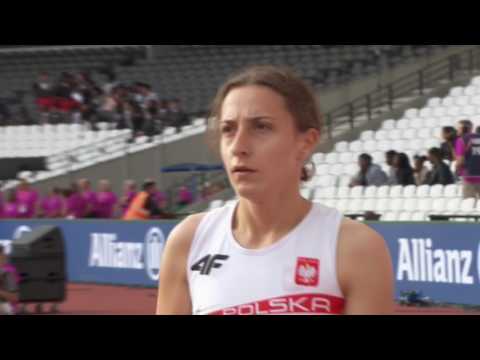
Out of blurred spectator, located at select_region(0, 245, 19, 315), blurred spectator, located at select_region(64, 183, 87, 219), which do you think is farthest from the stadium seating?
blurred spectator, located at select_region(0, 245, 19, 315)

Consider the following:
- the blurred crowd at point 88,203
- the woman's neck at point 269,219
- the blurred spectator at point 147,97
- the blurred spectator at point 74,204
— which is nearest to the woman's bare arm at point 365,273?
the woman's neck at point 269,219

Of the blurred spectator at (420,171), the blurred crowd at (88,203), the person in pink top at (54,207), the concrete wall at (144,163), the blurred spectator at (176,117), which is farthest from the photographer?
the blurred spectator at (176,117)

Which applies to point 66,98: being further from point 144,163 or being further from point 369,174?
point 369,174

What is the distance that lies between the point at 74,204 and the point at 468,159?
875 centimetres

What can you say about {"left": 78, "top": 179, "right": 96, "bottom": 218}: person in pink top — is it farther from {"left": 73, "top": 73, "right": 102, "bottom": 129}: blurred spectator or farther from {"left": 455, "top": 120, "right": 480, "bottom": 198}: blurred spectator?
{"left": 73, "top": 73, "right": 102, "bottom": 129}: blurred spectator

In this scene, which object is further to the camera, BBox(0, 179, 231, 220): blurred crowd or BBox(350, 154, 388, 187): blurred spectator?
BBox(0, 179, 231, 220): blurred crowd

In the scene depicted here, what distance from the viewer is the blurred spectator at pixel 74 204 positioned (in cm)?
2286

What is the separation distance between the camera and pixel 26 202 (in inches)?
930

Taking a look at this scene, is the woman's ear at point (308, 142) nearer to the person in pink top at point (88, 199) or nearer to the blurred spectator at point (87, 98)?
the person in pink top at point (88, 199)

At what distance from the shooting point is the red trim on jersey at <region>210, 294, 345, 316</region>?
2879 millimetres

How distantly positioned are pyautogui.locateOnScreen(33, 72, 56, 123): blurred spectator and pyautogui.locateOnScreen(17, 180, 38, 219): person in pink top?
8.10 m

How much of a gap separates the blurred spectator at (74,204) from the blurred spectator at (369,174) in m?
5.37

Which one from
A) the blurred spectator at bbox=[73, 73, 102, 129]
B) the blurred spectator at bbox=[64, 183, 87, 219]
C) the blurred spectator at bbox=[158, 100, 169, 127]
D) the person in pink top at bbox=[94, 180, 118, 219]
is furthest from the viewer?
the blurred spectator at bbox=[73, 73, 102, 129]
